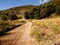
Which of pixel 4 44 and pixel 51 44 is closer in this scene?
pixel 51 44

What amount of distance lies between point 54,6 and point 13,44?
191 feet

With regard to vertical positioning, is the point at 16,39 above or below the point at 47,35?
below

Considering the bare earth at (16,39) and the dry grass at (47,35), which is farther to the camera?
the bare earth at (16,39)

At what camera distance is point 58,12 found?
5928 cm

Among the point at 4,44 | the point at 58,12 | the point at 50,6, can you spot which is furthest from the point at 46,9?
the point at 4,44

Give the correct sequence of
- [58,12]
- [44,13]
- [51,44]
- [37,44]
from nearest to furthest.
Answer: [51,44] < [37,44] < [58,12] < [44,13]

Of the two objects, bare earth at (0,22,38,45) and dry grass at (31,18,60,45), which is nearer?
dry grass at (31,18,60,45)

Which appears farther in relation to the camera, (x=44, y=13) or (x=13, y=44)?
(x=44, y=13)

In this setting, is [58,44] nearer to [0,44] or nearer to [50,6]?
A: [0,44]

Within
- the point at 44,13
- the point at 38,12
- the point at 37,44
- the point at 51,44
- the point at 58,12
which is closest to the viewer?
the point at 51,44

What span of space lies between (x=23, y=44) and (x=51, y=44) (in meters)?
2.95

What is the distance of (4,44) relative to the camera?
55.3 feet

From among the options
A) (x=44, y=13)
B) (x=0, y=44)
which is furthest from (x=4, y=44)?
(x=44, y=13)

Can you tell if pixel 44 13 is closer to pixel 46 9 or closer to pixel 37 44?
pixel 46 9
